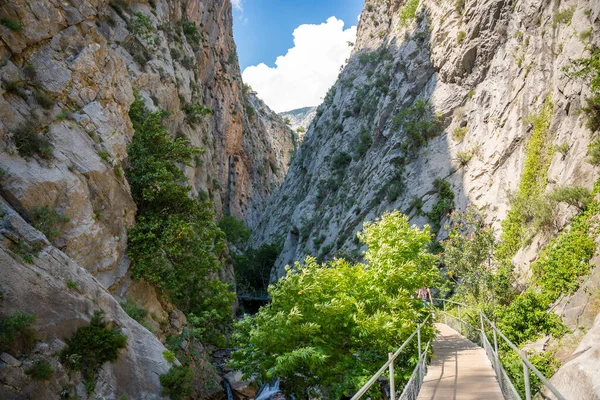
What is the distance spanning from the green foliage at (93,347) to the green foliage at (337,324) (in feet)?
11.5

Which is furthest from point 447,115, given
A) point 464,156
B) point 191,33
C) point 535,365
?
point 191,33

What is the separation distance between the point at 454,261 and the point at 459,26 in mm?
23786

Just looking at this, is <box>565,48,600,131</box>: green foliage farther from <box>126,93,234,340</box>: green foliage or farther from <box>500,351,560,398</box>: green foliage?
<box>126,93,234,340</box>: green foliage

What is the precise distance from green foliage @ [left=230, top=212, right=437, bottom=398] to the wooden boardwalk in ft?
2.91

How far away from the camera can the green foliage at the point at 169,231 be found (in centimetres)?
1616

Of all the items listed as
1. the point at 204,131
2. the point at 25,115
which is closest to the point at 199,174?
the point at 204,131

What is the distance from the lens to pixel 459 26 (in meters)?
31.1

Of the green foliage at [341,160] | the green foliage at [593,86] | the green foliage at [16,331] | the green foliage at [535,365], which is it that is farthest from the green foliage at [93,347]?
the green foliage at [341,160]

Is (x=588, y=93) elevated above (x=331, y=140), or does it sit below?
below

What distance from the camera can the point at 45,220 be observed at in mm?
11664

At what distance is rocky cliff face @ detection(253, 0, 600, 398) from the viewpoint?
17484 mm

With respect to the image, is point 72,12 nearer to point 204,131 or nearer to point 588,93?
point 204,131

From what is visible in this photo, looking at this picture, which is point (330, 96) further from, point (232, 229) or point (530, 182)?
point (530, 182)

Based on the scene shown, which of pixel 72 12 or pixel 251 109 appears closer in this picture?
pixel 72 12
